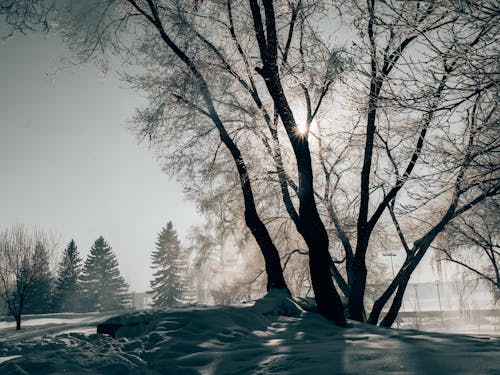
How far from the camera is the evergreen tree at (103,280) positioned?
45.9m

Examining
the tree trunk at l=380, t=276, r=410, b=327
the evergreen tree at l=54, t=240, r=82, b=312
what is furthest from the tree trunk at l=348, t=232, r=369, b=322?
the evergreen tree at l=54, t=240, r=82, b=312

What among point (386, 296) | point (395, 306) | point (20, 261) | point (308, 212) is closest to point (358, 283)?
point (386, 296)

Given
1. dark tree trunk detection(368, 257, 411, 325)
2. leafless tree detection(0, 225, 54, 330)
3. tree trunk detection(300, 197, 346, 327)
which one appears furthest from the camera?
leafless tree detection(0, 225, 54, 330)

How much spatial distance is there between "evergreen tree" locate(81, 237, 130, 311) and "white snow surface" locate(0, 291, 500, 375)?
44162mm

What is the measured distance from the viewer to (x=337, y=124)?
10469 mm

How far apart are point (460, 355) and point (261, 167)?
730cm

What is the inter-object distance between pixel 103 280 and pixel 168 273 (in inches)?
343

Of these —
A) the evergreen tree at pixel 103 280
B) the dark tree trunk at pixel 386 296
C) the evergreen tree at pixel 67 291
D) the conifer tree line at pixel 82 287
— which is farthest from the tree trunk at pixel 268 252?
the evergreen tree at pixel 103 280

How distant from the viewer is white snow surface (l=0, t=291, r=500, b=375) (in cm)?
323

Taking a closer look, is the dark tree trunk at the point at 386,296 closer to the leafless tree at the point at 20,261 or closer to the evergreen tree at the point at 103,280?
the leafless tree at the point at 20,261

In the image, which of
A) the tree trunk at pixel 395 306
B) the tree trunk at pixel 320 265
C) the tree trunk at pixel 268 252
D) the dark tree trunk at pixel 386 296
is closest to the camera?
the tree trunk at pixel 320 265

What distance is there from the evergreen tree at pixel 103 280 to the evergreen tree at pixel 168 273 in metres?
5.02

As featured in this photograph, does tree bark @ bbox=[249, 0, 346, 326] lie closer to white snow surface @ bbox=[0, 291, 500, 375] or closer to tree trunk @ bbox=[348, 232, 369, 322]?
white snow surface @ bbox=[0, 291, 500, 375]

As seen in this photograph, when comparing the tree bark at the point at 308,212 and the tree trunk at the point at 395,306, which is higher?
the tree bark at the point at 308,212
